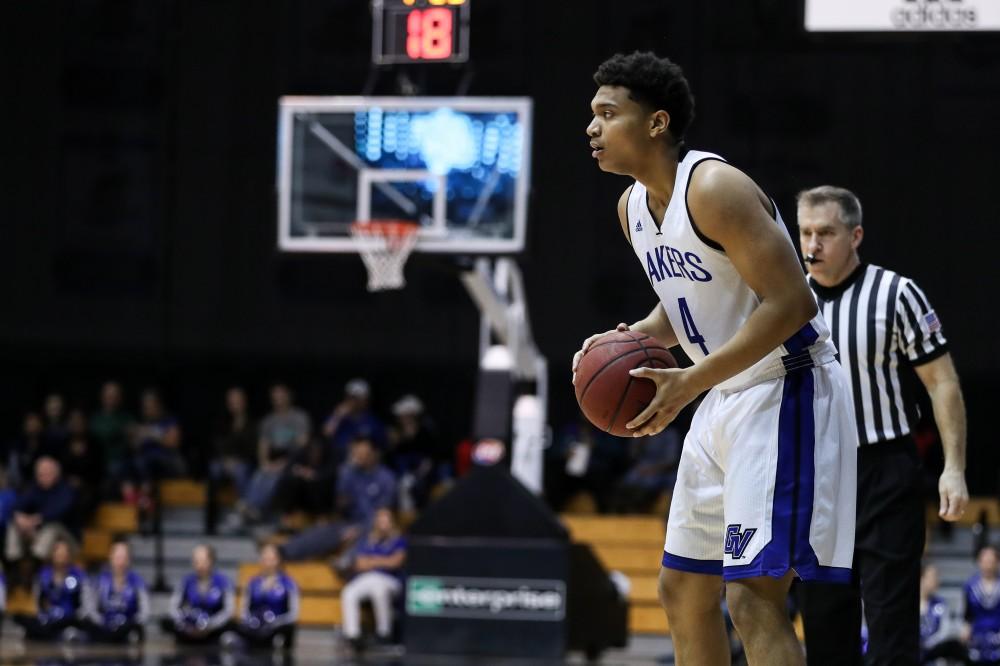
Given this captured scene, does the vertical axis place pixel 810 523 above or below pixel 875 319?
below

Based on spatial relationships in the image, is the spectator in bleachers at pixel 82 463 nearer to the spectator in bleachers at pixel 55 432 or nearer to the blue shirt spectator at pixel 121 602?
the spectator in bleachers at pixel 55 432

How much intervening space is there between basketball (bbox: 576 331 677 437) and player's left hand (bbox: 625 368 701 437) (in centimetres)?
3

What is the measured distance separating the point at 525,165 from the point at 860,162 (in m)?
6.31

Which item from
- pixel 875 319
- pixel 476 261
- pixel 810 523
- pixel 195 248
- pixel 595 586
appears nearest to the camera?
pixel 810 523

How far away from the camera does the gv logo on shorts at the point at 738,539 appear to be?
3541 millimetres

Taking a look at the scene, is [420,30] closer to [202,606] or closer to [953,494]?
[202,606]

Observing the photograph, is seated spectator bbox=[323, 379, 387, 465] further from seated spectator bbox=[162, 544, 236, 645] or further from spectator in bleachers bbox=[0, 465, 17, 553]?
spectator in bleachers bbox=[0, 465, 17, 553]

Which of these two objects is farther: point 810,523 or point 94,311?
point 94,311

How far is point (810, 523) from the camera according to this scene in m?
3.56

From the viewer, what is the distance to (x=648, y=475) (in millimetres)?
14188

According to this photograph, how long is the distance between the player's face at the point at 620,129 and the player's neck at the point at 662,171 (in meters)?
0.03

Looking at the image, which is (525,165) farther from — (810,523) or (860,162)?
(810,523)

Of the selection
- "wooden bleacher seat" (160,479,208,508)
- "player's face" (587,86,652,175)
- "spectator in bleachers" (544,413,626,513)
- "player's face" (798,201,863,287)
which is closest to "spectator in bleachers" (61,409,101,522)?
"wooden bleacher seat" (160,479,208,508)

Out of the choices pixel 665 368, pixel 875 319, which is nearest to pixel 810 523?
pixel 665 368
